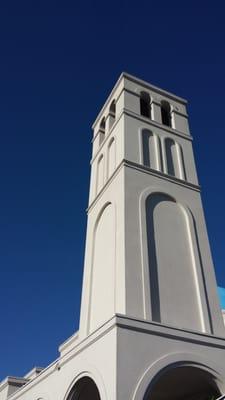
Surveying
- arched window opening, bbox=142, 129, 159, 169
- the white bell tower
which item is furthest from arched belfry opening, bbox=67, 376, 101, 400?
arched window opening, bbox=142, 129, 159, 169

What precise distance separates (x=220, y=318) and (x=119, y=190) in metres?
5.51

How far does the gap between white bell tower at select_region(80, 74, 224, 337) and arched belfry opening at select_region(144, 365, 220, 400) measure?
4.17ft

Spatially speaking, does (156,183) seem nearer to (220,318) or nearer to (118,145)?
(118,145)

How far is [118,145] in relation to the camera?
1623 cm

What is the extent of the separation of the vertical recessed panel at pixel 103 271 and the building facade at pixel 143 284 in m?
0.04

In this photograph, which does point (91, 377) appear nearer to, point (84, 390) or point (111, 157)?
point (84, 390)

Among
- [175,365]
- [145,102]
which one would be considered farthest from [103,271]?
[145,102]

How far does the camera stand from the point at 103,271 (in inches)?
523

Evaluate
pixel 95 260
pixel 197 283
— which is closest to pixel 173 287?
pixel 197 283

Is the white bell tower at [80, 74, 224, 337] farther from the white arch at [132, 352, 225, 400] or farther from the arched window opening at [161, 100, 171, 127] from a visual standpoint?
the white arch at [132, 352, 225, 400]

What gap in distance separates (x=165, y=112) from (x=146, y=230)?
8.96m

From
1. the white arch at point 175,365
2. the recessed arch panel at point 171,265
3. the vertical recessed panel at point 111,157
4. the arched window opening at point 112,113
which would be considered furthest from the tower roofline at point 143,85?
the white arch at point 175,365

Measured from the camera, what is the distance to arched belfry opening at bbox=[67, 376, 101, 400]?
36.7 ft

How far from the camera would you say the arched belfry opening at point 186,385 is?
1049cm
